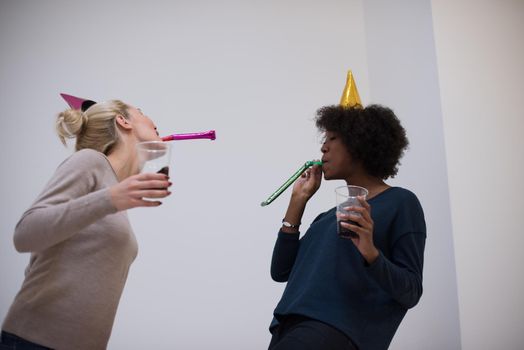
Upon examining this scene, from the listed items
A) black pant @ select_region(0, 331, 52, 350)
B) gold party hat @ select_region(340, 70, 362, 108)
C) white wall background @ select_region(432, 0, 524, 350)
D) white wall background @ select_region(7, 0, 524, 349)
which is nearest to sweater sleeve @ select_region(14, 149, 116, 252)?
black pant @ select_region(0, 331, 52, 350)

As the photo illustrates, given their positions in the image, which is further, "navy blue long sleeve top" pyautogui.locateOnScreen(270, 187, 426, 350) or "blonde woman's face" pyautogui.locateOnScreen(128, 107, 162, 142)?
"blonde woman's face" pyautogui.locateOnScreen(128, 107, 162, 142)

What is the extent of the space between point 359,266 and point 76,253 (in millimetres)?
671

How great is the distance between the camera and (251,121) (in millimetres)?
2385

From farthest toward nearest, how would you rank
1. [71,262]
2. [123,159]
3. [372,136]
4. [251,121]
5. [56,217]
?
[251,121]
[372,136]
[123,159]
[71,262]
[56,217]

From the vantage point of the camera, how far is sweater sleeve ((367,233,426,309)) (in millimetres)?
960

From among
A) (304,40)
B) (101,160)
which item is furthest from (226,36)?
(101,160)

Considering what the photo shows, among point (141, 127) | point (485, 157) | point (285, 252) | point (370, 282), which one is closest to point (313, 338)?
point (370, 282)

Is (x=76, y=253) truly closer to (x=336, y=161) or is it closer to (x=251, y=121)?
(x=336, y=161)

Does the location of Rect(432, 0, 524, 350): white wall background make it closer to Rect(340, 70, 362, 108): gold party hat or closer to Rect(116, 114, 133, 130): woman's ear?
Rect(340, 70, 362, 108): gold party hat

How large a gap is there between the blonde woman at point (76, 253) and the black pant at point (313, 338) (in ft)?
1.40

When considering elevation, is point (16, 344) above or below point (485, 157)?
below

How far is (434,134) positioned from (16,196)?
2091 millimetres

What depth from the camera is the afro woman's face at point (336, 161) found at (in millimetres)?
1294

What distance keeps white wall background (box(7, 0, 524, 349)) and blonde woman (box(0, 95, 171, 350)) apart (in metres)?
1.18
